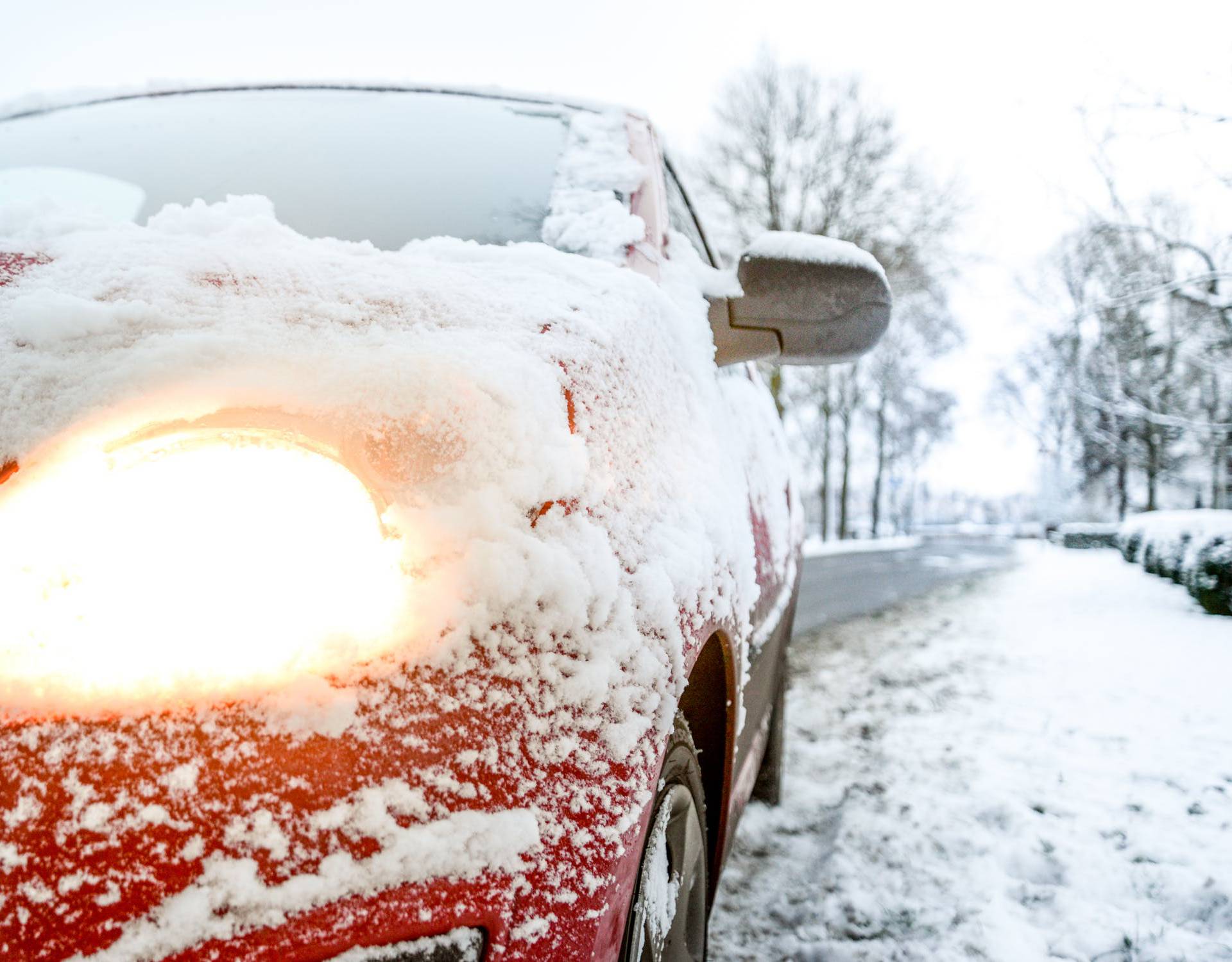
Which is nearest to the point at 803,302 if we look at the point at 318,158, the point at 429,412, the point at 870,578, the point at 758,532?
the point at 758,532

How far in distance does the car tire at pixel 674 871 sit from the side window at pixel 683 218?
1.31 metres

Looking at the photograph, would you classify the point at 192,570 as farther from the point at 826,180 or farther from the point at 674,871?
the point at 826,180

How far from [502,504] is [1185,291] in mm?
9335

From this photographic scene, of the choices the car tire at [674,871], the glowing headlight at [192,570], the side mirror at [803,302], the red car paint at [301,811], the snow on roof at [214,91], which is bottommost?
the car tire at [674,871]

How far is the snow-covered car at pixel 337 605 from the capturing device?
2.23 feet

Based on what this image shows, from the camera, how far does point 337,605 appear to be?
2.56ft

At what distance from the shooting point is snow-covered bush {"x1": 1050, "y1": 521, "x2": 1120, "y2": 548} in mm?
24891

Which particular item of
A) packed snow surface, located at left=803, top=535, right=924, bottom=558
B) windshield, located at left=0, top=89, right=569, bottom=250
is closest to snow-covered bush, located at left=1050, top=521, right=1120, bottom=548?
packed snow surface, located at left=803, top=535, right=924, bottom=558

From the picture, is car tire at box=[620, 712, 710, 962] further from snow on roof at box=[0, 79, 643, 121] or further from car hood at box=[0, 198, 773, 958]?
snow on roof at box=[0, 79, 643, 121]

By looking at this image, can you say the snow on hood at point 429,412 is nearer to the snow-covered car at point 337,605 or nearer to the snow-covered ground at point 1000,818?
the snow-covered car at point 337,605

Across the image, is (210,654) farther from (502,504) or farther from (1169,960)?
(1169,960)

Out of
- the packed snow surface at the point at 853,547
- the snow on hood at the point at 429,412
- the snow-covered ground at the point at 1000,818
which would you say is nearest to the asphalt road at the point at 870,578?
the packed snow surface at the point at 853,547

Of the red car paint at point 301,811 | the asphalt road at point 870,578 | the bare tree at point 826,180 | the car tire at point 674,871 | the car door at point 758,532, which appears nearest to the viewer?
the red car paint at point 301,811

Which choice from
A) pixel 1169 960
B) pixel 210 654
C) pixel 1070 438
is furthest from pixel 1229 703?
pixel 1070 438
